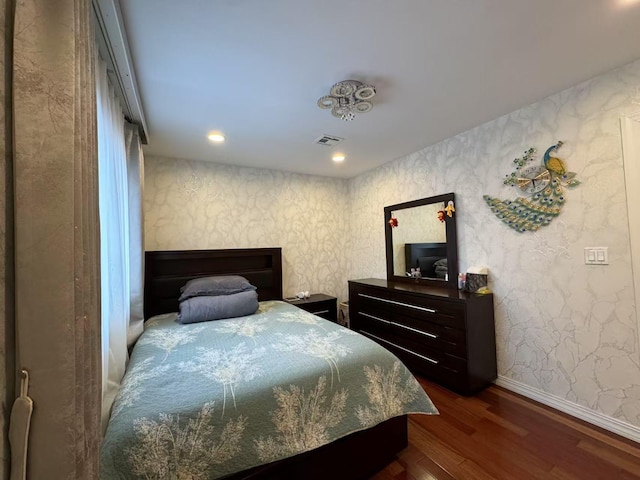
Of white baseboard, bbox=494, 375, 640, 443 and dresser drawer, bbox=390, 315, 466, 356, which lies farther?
dresser drawer, bbox=390, 315, 466, 356

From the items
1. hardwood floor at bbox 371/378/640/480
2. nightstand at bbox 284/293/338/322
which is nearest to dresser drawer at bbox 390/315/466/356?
hardwood floor at bbox 371/378/640/480

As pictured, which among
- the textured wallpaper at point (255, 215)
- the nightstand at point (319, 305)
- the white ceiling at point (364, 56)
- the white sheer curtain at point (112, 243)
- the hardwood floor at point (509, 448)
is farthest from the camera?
the nightstand at point (319, 305)

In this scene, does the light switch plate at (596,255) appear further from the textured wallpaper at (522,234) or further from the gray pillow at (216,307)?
the gray pillow at (216,307)

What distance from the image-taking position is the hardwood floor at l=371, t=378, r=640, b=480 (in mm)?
1507

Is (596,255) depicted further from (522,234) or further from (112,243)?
(112,243)

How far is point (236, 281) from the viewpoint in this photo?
9.62 ft

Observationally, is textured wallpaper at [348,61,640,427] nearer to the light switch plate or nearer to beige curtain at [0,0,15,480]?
the light switch plate

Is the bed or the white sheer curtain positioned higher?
the white sheer curtain

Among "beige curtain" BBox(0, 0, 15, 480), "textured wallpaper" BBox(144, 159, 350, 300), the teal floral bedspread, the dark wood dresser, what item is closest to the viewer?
Answer: "beige curtain" BBox(0, 0, 15, 480)

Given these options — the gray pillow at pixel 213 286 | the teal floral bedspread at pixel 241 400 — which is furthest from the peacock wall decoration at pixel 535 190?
the gray pillow at pixel 213 286

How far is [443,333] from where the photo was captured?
2371 millimetres

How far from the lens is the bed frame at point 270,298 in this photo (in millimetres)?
1325

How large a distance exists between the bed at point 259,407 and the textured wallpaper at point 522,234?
123 centimetres

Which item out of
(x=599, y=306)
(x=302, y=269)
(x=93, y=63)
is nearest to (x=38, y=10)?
(x=93, y=63)
